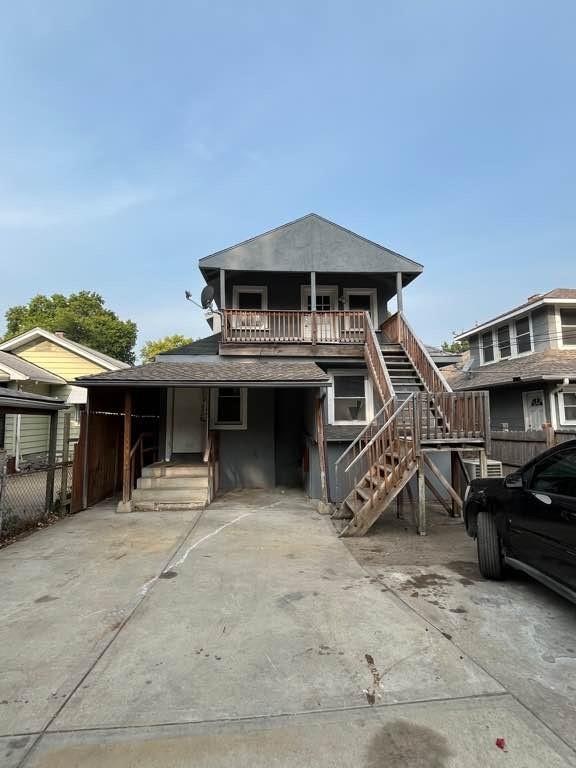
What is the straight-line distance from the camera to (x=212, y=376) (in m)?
8.12

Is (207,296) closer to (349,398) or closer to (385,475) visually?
(349,398)

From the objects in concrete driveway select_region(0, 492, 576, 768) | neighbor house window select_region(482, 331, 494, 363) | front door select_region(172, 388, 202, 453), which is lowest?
concrete driveway select_region(0, 492, 576, 768)

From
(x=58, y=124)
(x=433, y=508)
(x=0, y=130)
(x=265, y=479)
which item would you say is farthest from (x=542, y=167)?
(x=0, y=130)

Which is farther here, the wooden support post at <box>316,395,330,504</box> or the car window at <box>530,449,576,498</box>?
the wooden support post at <box>316,395,330,504</box>

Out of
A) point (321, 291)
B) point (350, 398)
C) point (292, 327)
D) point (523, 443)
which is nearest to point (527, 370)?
point (523, 443)

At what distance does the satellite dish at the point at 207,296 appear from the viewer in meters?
11.1

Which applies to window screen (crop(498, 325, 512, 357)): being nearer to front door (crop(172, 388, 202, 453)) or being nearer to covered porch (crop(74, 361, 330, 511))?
covered porch (crop(74, 361, 330, 511))

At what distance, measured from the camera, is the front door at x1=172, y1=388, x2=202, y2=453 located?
33.8 ft

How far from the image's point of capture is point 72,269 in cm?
2817

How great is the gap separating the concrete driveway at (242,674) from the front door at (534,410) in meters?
11.0

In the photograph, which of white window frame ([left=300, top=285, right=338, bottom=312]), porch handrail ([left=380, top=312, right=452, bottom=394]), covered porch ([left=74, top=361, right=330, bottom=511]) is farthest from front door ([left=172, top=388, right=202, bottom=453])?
porch handrail ([left=380, top=312, right=452, bottom=394])

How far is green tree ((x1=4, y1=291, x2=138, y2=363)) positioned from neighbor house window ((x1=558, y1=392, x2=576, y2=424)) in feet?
122

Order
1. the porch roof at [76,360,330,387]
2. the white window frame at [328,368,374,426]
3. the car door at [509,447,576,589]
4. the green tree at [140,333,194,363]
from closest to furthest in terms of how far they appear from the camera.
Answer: the car door at [509,447,576,589] < the porch roof at [76,360,330,387] < the white window frame at [328,368,374,426] < the green tree at [140,333,194,363]

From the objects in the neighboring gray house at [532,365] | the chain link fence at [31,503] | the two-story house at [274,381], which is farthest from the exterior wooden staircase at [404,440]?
the neighboring gray house at [532,365]
